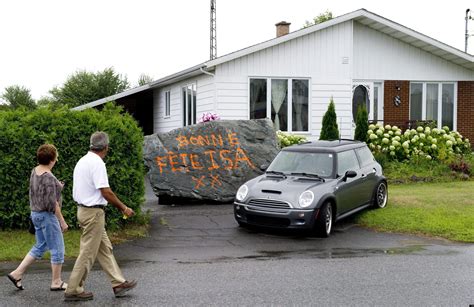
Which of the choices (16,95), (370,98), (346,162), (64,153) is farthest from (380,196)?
(16,95)

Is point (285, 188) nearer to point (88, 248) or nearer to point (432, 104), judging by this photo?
point (88, 248)

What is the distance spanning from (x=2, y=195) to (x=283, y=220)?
4.77m

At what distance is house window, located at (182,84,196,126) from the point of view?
22.6 meters

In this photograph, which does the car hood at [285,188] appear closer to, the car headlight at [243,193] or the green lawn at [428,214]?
the car headlight at [243,193]

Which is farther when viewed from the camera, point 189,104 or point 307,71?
point 189,104

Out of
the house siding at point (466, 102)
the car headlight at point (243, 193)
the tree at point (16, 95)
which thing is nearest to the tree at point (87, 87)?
the tree at point (16, 95)

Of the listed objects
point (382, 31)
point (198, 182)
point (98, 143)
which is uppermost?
point (382, 31)

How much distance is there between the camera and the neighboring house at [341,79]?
66.0ft

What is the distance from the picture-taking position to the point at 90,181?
6.10 m

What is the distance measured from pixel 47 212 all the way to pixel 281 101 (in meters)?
14.8

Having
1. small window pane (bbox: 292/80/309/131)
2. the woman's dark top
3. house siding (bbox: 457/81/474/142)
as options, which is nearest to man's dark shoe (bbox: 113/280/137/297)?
the woman's dark top

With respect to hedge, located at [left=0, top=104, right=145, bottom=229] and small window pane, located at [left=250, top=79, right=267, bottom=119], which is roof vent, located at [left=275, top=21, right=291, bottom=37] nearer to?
small window pane, located at [left=250, top=79, right=267, bottom=119]

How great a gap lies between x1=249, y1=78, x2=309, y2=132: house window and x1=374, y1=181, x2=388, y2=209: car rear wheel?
8.22 meters

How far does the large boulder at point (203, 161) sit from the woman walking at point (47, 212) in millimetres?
6824
